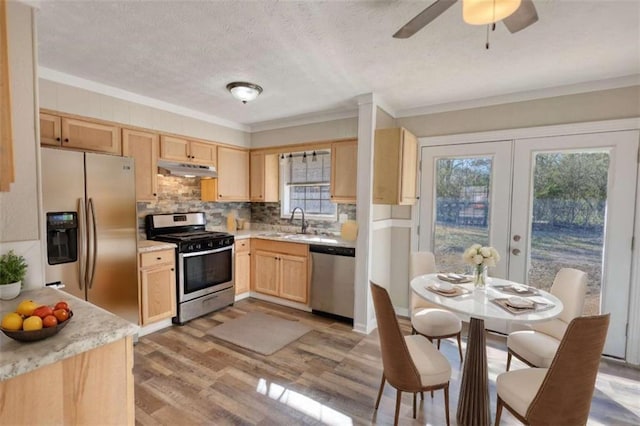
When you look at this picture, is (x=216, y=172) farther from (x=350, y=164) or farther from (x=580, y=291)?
(x=580, y=291)

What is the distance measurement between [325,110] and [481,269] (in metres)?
2.59

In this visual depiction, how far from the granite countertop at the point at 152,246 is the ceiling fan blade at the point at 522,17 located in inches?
136

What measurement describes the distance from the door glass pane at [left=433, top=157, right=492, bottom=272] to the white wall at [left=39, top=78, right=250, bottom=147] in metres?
3.02

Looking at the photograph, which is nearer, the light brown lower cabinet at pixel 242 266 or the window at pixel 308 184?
the light brown lower cabinet at pixel 242 266

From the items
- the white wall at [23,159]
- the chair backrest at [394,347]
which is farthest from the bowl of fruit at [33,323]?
the chair backrest at [394,347]

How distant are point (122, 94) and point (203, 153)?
1.12 metres

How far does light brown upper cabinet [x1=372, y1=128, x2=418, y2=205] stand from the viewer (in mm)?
3195

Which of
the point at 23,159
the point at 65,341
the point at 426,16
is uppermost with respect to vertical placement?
the point at 426,16

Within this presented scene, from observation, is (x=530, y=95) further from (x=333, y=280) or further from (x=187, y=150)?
(x=187, y=150)

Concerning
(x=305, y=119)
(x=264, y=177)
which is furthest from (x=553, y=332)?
(x=264, y=177)

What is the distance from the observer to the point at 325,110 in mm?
3885

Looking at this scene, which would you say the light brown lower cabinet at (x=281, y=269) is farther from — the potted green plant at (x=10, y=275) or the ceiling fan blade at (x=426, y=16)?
the ceiling fan blade at (x=426, y=16)

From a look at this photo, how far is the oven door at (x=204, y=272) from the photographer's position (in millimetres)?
3555

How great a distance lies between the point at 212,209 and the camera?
461cm
